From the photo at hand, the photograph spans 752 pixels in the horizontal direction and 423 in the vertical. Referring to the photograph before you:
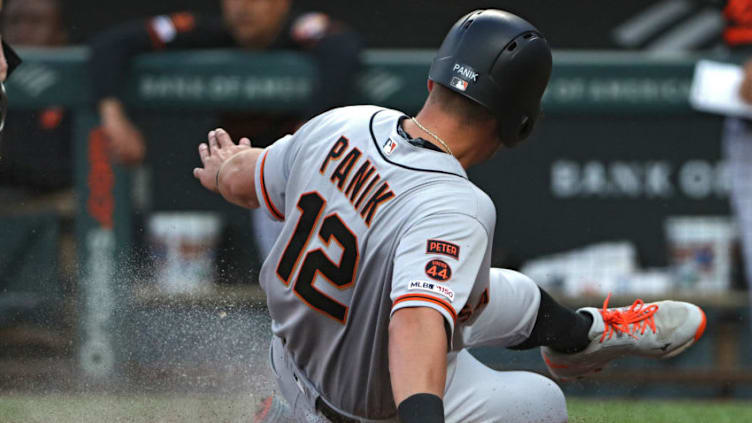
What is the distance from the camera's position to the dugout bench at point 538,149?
609 cm

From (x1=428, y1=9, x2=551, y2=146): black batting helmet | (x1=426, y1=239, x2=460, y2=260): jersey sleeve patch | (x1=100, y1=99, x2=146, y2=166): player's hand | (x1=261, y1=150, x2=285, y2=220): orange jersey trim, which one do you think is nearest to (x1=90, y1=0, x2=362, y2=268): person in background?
(x1=100, y1=99, x2=146, y2=166): player's hand

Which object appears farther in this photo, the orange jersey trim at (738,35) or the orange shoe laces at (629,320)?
the orange jersey trim at (738,35)

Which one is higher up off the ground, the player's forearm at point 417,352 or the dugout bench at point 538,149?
the player's forearm at point 417,352

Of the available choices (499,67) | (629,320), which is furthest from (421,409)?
(629,320)

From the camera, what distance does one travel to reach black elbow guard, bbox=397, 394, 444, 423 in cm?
236

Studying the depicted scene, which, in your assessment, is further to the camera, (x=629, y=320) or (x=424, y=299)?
(x=629, y=320)

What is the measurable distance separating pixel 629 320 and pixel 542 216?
10.9ft

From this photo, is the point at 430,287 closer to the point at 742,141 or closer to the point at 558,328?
the point at 558,328

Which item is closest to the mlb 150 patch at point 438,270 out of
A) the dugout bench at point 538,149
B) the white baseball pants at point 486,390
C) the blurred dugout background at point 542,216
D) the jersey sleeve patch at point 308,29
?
the white baseball pants at point 486,390

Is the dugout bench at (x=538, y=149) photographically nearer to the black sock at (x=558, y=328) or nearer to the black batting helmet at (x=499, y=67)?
the black sock at (x=558, y=328)

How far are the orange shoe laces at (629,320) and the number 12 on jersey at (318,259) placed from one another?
104 cm

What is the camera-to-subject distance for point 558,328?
3.51 m

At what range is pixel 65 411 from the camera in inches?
160

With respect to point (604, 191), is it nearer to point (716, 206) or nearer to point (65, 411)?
point (716, 206)
